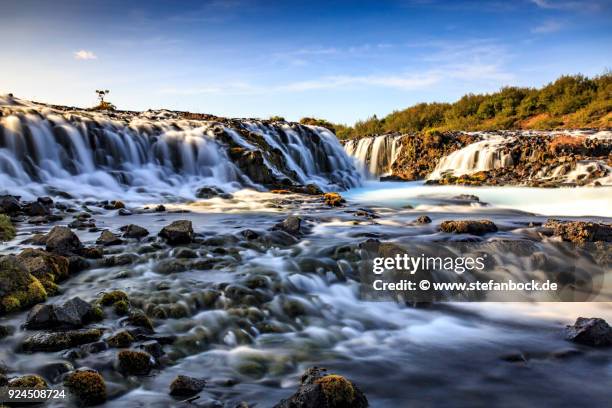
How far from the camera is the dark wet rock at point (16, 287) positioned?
5.49 meters

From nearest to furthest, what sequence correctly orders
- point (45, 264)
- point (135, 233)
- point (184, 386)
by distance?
point (184, 386) < point (45, 264) < point (135, 233)

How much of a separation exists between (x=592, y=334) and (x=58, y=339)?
6.00m

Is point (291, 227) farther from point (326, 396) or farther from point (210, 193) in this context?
point (210, 193)

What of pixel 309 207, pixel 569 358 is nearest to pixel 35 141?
pixel 309 207

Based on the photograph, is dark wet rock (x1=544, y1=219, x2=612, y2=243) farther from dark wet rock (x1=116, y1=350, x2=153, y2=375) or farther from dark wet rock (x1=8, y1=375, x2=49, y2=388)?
dark wet rock (x1=8, y1=375, x2=49, y2=388)

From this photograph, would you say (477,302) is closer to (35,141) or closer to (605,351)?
(605,351)

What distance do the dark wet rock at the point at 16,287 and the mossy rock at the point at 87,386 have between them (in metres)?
2.14

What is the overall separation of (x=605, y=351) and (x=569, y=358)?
47cm

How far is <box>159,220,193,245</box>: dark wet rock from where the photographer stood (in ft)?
28.2

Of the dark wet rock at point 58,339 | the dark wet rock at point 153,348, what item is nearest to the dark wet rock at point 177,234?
the dark wet rock at point 58,339

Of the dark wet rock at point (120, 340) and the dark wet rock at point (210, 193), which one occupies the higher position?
the dark wet rock at point (210, 193)

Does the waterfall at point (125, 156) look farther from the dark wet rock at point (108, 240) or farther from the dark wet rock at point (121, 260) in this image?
the dark wet rock at point (121, 260)

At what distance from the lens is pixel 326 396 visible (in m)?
3.60

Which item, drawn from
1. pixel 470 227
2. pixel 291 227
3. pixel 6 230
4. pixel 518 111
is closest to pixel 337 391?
pixel 291 227
